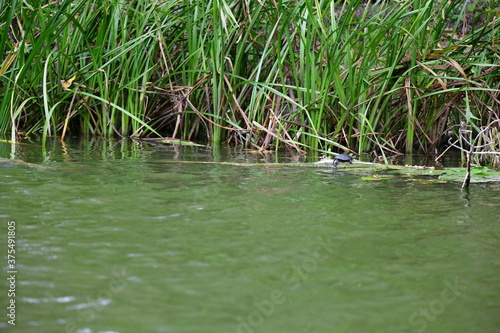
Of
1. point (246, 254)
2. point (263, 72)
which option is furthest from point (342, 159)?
point (246, 254)

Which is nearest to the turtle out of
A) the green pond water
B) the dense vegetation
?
the dense vegetation

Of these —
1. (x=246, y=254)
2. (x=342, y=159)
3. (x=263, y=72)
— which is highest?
(x=263, y=72)

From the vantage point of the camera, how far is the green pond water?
4.39 ft

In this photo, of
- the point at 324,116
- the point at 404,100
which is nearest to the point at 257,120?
the point at 324,116

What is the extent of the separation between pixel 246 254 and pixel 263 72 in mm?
3180

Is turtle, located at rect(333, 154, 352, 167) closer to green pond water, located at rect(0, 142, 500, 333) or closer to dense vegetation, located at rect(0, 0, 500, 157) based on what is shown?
dense vegetation, located at rect(0, 0, 500, 157)

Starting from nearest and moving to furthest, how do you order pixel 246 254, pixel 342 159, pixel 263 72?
pixel 246 254
pixel 342 159
pixel 263 72

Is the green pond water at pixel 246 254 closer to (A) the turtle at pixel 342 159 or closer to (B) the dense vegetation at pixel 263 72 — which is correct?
(A) the turtle at pixel 342 159

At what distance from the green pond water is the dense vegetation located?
1.30 m

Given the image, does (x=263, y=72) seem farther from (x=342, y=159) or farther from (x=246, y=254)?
(x=246, y=254)

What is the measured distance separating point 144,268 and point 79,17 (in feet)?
11.7

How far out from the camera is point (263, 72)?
477cm

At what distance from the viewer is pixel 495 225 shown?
2148 millimetres

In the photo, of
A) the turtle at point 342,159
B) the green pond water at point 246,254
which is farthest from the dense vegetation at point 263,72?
the green pond water at point 246,254
